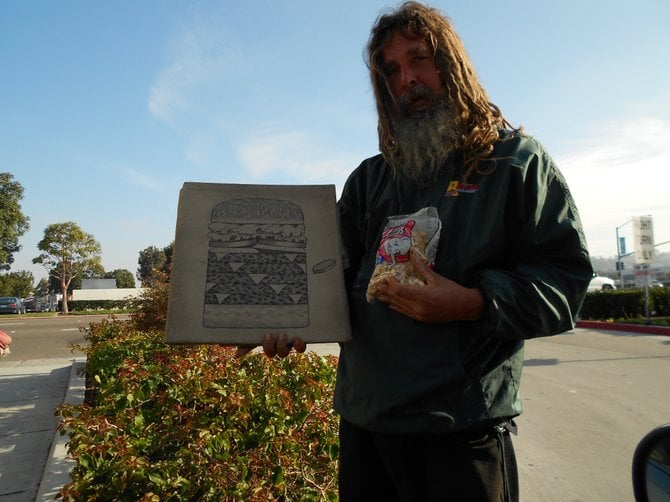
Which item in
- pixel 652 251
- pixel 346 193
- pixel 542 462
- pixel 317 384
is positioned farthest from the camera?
pixel 652 251

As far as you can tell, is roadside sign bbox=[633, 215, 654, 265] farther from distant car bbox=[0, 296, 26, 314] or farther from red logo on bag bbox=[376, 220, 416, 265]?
distant car bbox=[0, 296, 26, 314]

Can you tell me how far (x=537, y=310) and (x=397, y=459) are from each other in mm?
558

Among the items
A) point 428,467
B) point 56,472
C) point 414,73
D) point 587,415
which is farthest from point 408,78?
point 587,415

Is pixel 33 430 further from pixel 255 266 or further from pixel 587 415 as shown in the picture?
pixel 587 415

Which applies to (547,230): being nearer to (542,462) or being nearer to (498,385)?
(498,385)

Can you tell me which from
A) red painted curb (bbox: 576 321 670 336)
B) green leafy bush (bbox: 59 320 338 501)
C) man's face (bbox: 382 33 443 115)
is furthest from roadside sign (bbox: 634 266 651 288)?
man's face (bbox: 382 33 443 115)

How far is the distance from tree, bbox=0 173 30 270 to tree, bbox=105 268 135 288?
5040cm

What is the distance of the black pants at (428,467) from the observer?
1227mm

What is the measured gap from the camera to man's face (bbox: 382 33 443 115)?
5.08 ft

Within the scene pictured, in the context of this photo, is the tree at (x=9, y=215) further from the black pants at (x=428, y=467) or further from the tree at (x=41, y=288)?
the tree at (x=41, y=288)

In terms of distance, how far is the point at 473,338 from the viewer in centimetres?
126

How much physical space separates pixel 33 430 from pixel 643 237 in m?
15.7

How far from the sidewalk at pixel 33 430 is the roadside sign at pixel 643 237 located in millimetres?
14732

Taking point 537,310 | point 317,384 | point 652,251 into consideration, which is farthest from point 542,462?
point 652,251
